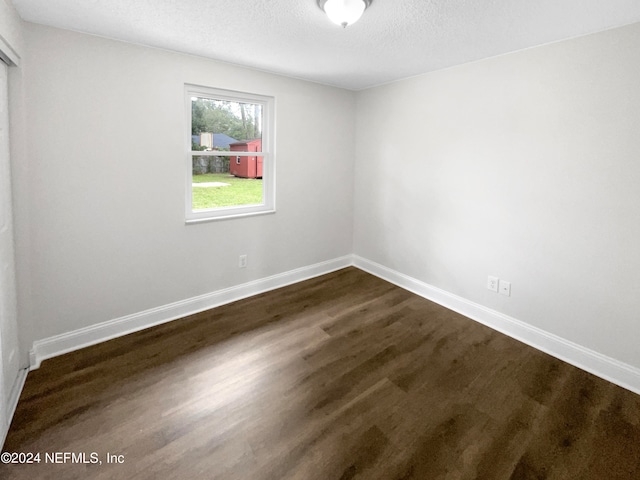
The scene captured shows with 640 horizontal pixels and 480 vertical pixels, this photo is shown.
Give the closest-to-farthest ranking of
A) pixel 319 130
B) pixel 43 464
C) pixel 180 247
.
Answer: pixel 43 464 → pixel 180 247 → pixel 319 130

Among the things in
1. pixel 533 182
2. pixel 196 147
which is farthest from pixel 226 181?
pixel 533 182

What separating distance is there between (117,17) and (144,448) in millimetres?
2521

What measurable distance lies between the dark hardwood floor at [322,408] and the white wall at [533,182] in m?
0.51

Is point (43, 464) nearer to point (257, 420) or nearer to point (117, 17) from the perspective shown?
point (257, 420)

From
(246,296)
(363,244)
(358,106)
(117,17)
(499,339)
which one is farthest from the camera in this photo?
(363,244)

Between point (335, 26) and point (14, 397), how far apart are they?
3.03 metres

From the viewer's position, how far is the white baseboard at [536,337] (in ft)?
7.20

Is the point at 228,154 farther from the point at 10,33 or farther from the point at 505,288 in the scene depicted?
the point at 505,288

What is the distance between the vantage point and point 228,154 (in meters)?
3.17

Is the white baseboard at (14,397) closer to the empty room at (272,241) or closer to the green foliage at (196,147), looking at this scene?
the empty room at (272,241)

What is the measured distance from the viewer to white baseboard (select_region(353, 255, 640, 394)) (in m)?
2.20

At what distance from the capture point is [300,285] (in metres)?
3.79

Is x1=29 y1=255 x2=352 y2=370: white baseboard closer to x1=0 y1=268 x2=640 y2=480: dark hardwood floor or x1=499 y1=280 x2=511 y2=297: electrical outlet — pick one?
x1=0 y1=268 x2=640 y2=480: dark hardwood floor

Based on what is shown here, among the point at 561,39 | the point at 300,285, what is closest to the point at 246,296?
the point at 300,285
